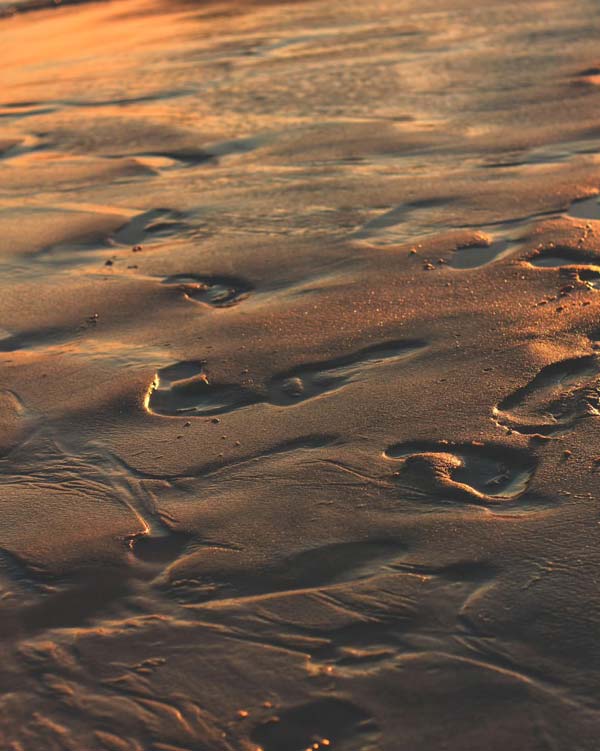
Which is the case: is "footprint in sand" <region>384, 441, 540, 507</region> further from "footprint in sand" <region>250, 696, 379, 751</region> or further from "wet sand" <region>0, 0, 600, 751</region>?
"footprint in sand" <region>250, 696, 379, 751</region>

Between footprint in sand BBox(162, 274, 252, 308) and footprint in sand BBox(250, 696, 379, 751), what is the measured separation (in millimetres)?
2249

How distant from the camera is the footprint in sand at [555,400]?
2.99 meters

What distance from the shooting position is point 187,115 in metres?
7.31

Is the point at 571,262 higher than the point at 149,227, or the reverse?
the point at 149,227

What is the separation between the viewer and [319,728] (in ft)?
6.66

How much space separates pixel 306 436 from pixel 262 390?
0.37m

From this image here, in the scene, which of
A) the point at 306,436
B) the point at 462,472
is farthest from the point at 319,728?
the point at 306,436

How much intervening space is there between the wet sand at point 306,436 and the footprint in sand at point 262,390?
0.01 meters

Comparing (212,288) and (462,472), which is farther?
(212,288)

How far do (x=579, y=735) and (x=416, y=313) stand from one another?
6.79ft

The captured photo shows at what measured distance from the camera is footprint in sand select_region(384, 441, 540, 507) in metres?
2.69

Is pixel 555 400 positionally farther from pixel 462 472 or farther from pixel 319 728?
pixel 319 728

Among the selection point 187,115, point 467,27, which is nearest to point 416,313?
point 187,115

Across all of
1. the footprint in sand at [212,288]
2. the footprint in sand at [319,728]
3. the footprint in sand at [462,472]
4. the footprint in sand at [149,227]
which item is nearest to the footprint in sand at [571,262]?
the footprint in sand at [212,288]
